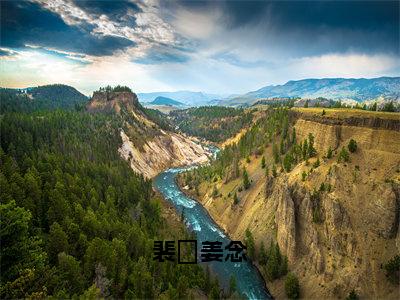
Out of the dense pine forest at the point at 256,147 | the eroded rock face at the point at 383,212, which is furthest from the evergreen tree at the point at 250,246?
the dense pine forest at the point at 256,147

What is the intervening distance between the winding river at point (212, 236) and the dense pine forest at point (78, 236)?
716 cm

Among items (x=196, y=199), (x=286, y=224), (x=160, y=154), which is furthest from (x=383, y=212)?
(x=160, y=154)

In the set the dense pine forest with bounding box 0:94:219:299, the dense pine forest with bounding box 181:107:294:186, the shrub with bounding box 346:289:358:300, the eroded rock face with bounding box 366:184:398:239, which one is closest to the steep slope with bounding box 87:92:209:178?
the dense pine forest with bounding box 181:107:294:186

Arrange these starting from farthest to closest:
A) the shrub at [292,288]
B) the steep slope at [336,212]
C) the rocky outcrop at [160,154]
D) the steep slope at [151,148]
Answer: the steep slope at [151,148]
the rocky outcrop at [160,154]
the shrub at [292,288]
the steep slope at [336,212]

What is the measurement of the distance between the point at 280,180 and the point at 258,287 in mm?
25949

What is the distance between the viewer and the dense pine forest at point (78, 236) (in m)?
27.7

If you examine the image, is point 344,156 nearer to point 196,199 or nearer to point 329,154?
point 329,154

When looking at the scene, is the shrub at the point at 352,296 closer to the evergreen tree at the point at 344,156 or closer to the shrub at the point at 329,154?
the evergreen tree at the point at 344,156

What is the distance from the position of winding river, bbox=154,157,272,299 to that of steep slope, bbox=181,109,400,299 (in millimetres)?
2570

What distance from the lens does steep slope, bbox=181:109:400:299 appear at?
180 ft

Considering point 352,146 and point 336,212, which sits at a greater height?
point 352,146

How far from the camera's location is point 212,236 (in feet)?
271

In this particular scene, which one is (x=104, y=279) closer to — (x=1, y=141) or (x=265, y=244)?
(x=265, y=244)

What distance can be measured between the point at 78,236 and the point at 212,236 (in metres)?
36.2
